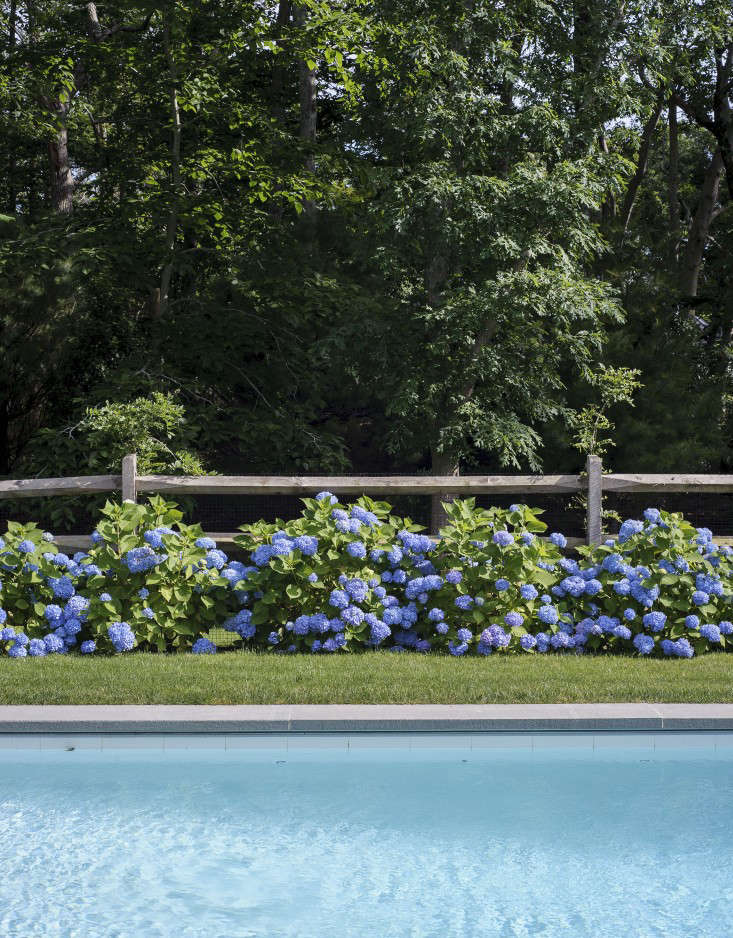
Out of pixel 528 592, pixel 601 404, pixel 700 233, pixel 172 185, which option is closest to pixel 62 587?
pixel 528 592

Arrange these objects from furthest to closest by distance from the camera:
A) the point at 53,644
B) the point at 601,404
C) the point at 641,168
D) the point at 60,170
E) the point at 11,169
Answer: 1. the point at 641,168
2. the point at 11,169
3. the point at 60,170
4. the point at 601,404
5. the point at 53,644

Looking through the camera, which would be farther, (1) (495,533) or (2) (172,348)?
(2) (172,348)

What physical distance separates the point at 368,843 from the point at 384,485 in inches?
169

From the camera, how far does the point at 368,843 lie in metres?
4.95

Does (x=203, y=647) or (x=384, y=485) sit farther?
(x=384, y=485)

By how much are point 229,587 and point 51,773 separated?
2.62 m

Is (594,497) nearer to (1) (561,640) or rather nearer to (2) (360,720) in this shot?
(1) (561,640)

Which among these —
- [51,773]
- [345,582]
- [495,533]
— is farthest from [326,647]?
[51,773]

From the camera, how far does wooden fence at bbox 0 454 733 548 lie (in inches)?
347

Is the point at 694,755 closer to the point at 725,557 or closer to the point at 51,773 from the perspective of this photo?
the point at 725,557

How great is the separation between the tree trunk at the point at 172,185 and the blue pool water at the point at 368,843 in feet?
32.5

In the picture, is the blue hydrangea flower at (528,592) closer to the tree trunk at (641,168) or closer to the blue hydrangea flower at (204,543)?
the blue hydrangea flower at (204,543)

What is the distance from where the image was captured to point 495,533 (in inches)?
316

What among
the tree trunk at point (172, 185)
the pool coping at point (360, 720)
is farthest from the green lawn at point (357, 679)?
the tree trunk at point (172, 185)
